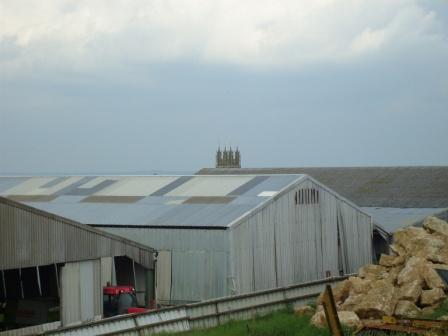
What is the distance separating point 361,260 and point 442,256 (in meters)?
10.5

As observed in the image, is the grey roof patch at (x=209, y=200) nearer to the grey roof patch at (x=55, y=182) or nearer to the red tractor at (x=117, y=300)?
the red tractor at (x=117, y=300)

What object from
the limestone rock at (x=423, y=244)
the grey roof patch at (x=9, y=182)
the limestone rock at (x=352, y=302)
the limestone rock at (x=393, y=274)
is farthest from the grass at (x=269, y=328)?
the grey roof patch at (x=9, y=182)

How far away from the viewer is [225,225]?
1225 inches

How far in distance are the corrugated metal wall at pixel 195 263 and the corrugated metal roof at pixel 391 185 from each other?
28860mm

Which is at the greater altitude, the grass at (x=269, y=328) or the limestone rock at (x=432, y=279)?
the limestone rock at (x=432, y=279)

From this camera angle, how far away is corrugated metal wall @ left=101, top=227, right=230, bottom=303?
31.0 m

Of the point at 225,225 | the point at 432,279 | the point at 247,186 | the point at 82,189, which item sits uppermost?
the point at 82,189

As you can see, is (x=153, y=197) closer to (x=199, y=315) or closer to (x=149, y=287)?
(x=149, y=287)

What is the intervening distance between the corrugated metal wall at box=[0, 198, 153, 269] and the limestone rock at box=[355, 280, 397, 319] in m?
8.89

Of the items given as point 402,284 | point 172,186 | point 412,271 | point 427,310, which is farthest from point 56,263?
point 172,186

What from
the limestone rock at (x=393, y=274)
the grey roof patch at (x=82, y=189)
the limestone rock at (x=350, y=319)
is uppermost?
the grey roof patch at (x=82, y=189)

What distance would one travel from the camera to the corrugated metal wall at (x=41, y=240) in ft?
78.5

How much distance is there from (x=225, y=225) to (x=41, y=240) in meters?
8.27

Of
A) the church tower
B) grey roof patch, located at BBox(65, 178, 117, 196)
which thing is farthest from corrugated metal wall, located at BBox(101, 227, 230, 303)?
the church tower
